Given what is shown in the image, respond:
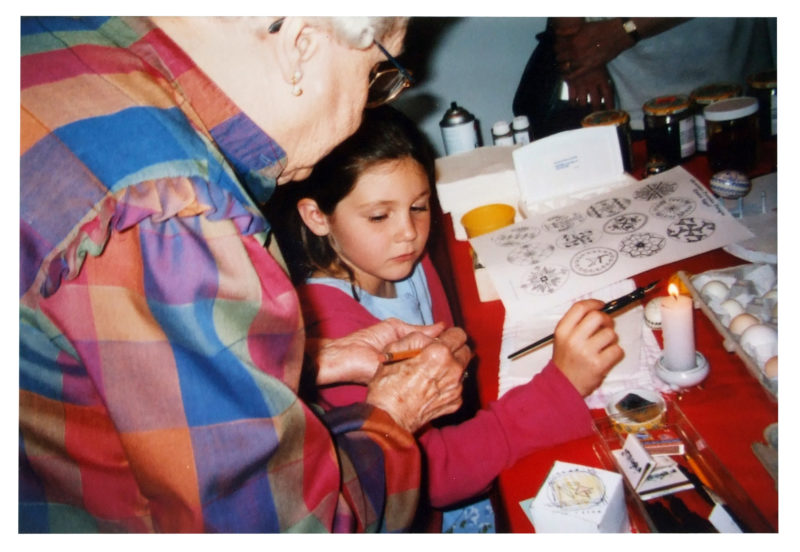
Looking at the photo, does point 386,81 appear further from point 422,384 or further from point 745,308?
point 745,308

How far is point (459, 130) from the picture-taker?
146 cm

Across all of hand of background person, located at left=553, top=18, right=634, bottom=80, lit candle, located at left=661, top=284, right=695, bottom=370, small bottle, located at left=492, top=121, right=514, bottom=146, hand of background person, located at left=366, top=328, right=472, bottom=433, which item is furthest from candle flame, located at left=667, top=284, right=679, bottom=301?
hand of background person, located at left=553, top=18, right=634, bottom=80

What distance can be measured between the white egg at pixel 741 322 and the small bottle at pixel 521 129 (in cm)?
90

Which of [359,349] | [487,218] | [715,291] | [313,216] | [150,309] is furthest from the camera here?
[487,218]

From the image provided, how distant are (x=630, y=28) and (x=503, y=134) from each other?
0.47 metres

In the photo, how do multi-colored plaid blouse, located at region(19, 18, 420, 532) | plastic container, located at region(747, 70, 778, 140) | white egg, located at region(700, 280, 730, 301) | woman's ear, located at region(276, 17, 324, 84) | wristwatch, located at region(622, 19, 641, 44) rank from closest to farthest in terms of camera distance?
multi-colored plaid blouse, located at region(19, 18, 420, 532)
woman's ear, located at region(276, 17, 324, 84)
white egg, located at region(700, 280, 730, 301)
plastic container, located at region(747, 70, 778, 140)
wristwatch, located at region(622, 19, 641, 44)

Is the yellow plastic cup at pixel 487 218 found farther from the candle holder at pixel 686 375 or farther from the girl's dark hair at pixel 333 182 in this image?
the candle holder at pixel 686 375

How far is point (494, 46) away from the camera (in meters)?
1.61

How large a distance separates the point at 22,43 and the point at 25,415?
372 millimetres

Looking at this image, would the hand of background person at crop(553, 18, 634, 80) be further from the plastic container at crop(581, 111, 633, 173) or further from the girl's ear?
the girl's ear

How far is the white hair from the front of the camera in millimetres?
557

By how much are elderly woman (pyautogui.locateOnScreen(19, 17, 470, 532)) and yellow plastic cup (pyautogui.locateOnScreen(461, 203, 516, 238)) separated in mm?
635

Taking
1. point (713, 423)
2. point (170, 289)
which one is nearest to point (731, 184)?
point (713, 423)
